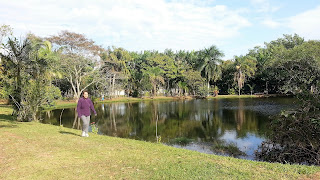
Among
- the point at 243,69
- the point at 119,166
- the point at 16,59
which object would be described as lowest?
the point at 119,166

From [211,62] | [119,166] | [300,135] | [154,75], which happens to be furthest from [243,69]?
[119,166]

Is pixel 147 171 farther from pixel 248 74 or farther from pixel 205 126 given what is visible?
pixel 248 74

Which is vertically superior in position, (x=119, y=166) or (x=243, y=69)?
(x=243, y=69)

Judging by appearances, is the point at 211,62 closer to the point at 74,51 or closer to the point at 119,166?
the point at 74,51

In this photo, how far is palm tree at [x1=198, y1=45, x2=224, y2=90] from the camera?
47.1m

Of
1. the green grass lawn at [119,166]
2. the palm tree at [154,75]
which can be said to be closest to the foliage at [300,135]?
the green grass lawn at [119,166]

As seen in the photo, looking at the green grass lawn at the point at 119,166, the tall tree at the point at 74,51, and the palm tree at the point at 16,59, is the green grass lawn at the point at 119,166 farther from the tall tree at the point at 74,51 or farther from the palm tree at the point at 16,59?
the tall tree at the point at 74,51

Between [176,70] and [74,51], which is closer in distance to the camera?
[74,51]

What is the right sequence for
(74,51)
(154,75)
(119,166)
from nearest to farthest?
(119,166) → (74,51) → (154,75)

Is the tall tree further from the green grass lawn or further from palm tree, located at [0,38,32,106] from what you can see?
the green grass lawn

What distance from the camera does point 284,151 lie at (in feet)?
29.3

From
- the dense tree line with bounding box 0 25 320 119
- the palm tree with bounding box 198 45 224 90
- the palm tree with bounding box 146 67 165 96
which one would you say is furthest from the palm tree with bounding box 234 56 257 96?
the palm tree with bounding box 146 67 165 96

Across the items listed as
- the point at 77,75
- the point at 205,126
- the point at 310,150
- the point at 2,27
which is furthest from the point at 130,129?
the point at 77,75

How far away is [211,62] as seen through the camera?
48.0 m
